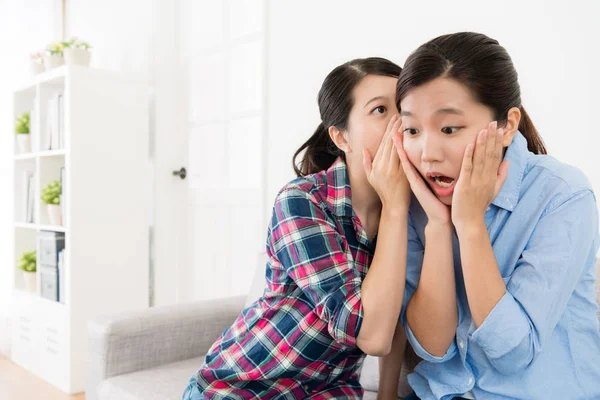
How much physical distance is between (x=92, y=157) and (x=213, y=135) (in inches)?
25.3

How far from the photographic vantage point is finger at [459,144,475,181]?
885 mm

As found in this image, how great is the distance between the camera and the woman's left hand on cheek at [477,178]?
2.89ft

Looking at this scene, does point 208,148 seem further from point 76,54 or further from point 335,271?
point 335,271

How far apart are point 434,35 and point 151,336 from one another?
1347 millimetres

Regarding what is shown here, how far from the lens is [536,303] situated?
2.82 ft

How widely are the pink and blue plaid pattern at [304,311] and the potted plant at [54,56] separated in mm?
2504

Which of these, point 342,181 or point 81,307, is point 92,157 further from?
point 342,181

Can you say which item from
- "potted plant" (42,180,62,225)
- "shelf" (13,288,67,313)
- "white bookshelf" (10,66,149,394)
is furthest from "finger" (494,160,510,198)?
"potted plant" (42,180,62,225)

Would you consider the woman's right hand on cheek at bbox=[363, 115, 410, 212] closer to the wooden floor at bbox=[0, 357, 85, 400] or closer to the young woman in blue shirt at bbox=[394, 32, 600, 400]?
the young woman in blue shirt at bbox=[394, 32, 600, 400]

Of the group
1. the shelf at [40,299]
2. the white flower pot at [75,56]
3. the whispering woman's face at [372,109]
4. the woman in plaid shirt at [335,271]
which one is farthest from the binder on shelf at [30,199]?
the whispering woman's face at [372,109]

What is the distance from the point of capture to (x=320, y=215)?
3.68 ft

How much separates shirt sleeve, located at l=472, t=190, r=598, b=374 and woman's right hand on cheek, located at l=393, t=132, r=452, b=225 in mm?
147

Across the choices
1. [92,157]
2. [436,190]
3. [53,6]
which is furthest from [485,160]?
[53,6]

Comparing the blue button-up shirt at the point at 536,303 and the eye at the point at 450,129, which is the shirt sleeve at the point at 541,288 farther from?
the eye at the point at 450,129
